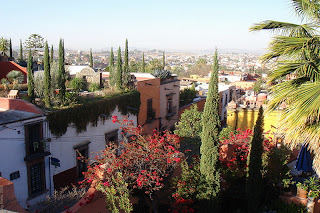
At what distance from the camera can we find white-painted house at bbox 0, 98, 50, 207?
1076cm

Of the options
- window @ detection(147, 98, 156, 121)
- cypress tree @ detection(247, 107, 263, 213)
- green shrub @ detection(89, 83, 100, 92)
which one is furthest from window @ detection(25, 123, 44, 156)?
window @ detection(147, 98, 156, 121)

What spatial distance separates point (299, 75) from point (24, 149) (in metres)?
10.6

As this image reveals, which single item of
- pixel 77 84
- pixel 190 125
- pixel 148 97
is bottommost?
pixel 190 125

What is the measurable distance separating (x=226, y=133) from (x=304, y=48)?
8.99 metres

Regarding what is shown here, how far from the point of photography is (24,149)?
11414 millimetres

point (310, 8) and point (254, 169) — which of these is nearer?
point (310, 8)

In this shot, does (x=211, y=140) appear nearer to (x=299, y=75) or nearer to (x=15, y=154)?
(x=299, y=75)

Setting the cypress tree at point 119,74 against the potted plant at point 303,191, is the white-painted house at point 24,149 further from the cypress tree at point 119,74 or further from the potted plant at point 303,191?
the potted plant at point 303,191

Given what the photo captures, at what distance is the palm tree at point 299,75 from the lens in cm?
420

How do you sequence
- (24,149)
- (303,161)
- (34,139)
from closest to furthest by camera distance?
(303,161) < (24,149) < (34,139)

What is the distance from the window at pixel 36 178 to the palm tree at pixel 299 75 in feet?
34.2

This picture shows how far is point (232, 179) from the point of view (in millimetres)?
9961

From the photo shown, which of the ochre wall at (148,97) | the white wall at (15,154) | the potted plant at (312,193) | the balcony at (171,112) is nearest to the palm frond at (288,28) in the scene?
the potted plant at (312,193)

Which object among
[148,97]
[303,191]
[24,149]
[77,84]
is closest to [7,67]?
[77,84]
